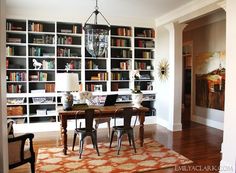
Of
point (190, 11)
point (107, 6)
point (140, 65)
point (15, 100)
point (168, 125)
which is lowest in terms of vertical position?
point (168, 125)

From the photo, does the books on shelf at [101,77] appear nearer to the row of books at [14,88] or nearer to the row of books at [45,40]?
the row of books at [45,40]

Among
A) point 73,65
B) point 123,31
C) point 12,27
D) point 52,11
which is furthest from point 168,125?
point 12,27

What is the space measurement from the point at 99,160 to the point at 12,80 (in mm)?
3104

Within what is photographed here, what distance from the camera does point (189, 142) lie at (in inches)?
184

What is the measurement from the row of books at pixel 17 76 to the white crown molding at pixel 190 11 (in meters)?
3.74

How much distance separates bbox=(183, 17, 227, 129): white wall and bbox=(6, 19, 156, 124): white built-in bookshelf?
1349 mm

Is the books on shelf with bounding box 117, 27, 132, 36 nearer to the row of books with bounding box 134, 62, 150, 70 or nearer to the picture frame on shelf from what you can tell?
the row of books with bounding box 134, 62, 150, 70

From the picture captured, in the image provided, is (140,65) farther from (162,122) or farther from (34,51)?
(34,51)

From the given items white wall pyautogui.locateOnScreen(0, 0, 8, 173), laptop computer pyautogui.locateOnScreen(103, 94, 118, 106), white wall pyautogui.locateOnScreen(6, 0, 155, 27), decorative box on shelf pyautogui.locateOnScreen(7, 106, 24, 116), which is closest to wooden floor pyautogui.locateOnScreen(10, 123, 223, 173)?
decorative box on shelf pyautogui.locateOnScreen(7, 106, 24, 116)

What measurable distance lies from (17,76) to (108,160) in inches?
126

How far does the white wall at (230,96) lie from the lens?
9.83 feet

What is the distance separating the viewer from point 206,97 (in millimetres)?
6289

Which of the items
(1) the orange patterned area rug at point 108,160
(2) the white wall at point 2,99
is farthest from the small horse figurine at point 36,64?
(2) the white wall at point 2,99

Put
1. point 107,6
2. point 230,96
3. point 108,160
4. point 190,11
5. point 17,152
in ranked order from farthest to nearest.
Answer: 1. point 107,6
2. point 190,11
3. point 108,160
4. point 230,96
5. point 17,152
